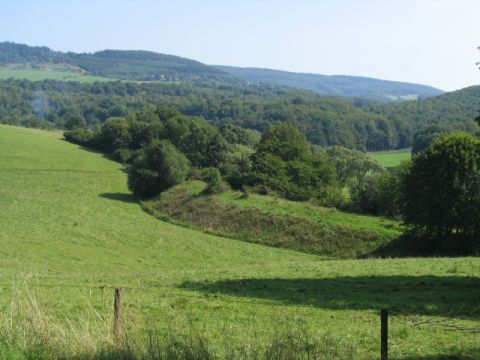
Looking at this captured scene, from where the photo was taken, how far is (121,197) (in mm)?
69312

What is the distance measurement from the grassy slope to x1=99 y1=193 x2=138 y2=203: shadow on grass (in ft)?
12.3

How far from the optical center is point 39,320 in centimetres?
1037

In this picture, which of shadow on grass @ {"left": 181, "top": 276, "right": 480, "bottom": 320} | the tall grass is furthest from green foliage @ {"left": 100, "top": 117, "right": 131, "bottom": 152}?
the tall grass

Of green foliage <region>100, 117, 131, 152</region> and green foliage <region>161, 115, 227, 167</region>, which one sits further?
green foliage <region>100, 117, 131, 152</region>

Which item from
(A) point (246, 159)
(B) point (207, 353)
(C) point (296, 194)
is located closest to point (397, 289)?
(B) point (207, 353)

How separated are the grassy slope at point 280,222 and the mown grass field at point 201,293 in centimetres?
256

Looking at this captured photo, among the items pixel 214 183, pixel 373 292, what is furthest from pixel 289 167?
pixel 373 292

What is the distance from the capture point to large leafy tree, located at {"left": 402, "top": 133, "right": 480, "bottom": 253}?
4041cm

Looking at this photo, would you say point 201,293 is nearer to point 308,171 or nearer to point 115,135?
point 308,171

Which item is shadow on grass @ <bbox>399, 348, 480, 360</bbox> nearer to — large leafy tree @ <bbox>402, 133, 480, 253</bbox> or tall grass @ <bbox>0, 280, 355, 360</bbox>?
tall grass @ <bbox>0, 280, 355, 360</bbox>

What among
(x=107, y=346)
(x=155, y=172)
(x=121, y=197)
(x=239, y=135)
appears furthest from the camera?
(x=239, y=135)

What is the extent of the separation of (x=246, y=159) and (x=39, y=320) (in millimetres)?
70403

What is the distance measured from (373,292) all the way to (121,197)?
2103 inches

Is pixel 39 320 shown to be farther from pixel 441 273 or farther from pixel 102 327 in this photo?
pixel 441 273
